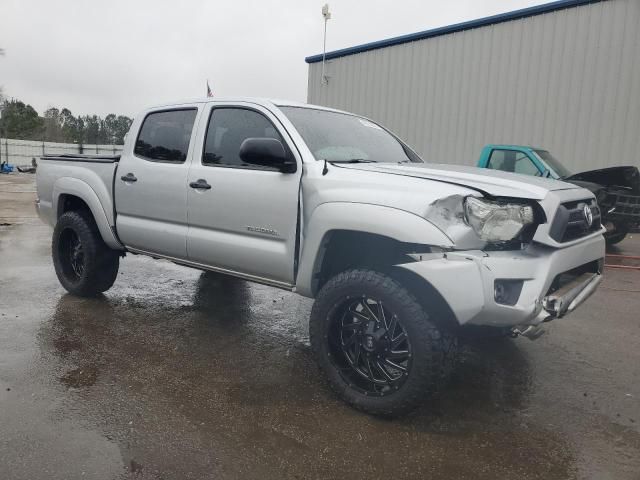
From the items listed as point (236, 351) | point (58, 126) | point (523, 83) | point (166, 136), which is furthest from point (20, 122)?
point (236, 351)

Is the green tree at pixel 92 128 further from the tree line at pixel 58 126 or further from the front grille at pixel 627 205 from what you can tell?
the front grille at pixel 627 205

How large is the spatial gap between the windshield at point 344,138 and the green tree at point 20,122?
6803 cm

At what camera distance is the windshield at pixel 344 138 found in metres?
3.64

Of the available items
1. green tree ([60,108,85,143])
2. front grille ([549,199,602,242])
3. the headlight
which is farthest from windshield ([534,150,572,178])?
green tree ([60,108,85,143])

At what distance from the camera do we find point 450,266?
266cm

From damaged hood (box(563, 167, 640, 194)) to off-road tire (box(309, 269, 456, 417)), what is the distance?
248 inches

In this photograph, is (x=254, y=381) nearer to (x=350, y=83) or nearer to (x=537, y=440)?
(x=537, y=440)

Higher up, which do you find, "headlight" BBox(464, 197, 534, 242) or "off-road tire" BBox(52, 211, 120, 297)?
"headlight" BBox(464, 197, 534, 242)

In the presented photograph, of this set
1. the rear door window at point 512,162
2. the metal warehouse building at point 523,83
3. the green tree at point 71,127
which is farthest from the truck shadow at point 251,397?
the green tree at point 71,127

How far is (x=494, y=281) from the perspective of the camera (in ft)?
8.68

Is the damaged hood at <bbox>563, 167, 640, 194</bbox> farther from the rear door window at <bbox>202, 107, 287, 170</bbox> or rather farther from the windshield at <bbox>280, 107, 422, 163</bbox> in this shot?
the rear door window at <bbox>202, 107, 287, 170</bbox>

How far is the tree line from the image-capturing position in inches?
2479

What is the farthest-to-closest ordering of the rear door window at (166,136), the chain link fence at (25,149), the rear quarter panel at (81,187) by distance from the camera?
the chain link fence at (25,149)
the rear quarter panel at (81,187)
the rear door window at (166,136)

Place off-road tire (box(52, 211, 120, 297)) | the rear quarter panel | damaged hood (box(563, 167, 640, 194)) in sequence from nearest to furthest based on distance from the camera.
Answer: the rear quarter panel → off-road tire (box(52, 211, 120, 297)) → damaged hood (box(563, 167, 640, 194))
